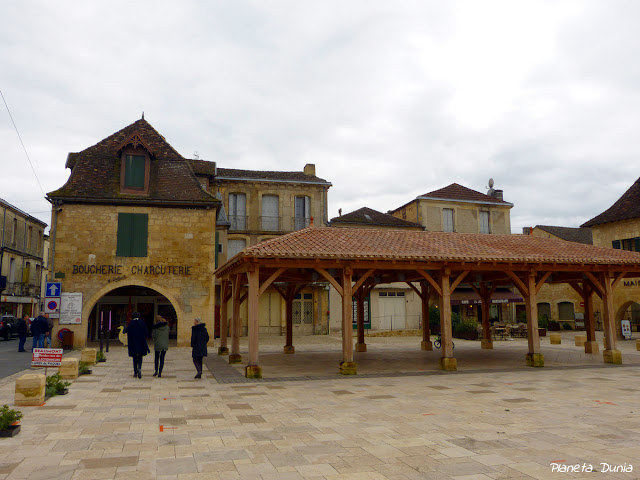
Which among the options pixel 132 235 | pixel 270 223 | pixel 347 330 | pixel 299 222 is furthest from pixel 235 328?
pixel 299 222

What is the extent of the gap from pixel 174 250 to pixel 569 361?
46.1 ft

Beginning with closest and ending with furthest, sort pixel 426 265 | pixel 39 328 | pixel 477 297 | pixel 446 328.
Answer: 1. pixel 426 265
2. pixel 446 328
3. pixel 39 328
4. pixel 477 297

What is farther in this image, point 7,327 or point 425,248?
point 7,327

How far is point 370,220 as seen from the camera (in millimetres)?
27594

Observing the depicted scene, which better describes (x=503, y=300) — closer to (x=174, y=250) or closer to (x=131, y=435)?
(x=174, y=250)

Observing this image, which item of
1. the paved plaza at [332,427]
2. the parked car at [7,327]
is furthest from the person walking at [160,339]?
the parked car at [7,327]

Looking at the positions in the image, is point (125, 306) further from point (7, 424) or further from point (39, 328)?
point (7, 424)

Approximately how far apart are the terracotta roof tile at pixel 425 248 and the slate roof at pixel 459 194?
14630 mm

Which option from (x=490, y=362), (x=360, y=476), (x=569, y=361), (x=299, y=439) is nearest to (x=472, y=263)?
(x=490, y=362)

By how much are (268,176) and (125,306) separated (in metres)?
10.2

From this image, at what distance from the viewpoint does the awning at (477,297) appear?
2636 centimetres

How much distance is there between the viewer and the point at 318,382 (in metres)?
10.5

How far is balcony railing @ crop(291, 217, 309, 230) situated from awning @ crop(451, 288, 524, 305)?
968cm

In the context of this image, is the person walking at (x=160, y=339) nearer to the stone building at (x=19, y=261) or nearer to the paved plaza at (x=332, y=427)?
the paved plaza at (x=332, y=427)
